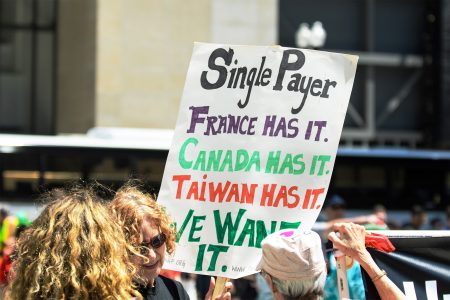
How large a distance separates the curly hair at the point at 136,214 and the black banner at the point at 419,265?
101 centimetres

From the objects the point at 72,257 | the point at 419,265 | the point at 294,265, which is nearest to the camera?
the point at 72,257

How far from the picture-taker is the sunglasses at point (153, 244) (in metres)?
3.75

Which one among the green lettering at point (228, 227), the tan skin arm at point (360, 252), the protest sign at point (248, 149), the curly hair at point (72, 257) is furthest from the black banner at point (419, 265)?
the curly hair at point (72, 257)

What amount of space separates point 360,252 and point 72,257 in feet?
4.78

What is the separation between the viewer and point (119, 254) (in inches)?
120

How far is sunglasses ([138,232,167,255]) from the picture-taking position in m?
3.75

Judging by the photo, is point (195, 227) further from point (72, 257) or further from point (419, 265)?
point (72, 257)

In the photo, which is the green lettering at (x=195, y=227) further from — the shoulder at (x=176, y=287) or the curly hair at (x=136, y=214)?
the curly hair at (x=136, y=214)

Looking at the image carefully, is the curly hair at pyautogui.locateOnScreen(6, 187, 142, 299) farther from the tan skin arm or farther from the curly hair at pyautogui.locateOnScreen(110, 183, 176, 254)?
the tan skin arm

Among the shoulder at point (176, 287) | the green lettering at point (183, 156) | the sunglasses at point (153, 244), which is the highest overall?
the green lettering at point (183, 156)

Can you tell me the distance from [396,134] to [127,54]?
8.18m

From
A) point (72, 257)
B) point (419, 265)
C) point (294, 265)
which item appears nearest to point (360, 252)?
point (419, 265)

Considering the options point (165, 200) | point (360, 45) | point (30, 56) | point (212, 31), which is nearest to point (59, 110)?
point (30, 56)

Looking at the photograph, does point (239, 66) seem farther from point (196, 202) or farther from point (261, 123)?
point (196, 202)
